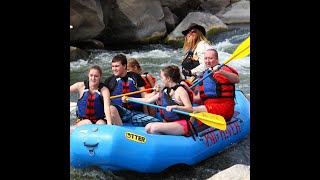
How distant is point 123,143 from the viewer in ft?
9.69

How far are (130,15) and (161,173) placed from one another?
6.22m

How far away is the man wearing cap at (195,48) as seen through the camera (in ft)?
12.3

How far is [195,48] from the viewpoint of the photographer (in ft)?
12.4

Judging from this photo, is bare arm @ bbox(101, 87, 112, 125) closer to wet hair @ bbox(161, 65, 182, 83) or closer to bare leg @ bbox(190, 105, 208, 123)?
wet hair @ bbox(161, 65, 182, 83)

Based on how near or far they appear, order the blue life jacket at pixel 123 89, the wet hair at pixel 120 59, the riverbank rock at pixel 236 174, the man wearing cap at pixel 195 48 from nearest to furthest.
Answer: the riverbank rock at pixel 236 174 → the wet hair at pixel 120 59 → the blue life jacket at pixel 123 89 → the man wearing cap at pixel 195 48

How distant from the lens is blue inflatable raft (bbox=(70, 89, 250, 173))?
9.64 feet

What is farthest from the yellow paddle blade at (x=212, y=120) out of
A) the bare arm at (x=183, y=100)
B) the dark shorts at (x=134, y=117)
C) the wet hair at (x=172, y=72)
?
the dark shorts at (x=134, y=117)

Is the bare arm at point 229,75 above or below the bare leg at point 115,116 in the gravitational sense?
above

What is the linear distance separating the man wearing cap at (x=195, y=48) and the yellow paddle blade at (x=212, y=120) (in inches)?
25.2

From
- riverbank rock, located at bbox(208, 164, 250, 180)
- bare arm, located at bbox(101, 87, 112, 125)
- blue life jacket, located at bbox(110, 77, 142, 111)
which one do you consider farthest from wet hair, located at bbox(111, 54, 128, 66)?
riverbank rock, located at bbox(208, 164, 250, 180)

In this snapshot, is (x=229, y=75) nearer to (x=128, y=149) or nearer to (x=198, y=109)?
(x=198, y=109)

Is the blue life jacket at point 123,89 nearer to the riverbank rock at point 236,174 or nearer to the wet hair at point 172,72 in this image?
the wet hair at point 172,72
